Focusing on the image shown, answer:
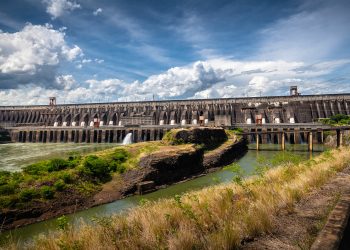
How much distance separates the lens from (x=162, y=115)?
81562 millimetres

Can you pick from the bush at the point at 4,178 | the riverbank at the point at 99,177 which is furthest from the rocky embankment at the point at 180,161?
the bush at the point at 4,178

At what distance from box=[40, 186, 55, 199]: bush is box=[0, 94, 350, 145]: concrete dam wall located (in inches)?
1694

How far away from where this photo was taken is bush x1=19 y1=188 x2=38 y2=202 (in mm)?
17359

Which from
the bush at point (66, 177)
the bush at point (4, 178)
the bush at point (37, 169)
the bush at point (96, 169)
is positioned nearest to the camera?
the bush at point (4, 178)

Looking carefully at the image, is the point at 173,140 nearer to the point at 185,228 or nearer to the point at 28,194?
the point at 28,194

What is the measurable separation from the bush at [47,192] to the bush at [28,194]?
1.42 feet

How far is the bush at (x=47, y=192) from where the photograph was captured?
18312mm

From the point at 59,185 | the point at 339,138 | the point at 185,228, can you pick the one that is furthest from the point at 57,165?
the point at 339,138

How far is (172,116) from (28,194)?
63341 millimetres

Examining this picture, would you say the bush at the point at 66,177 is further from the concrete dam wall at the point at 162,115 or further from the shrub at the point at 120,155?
the concrete dam wall at the point at 162,115

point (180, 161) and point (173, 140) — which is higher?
point (173, 140)

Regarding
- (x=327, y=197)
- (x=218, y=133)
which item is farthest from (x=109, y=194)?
(x=218, y=133)

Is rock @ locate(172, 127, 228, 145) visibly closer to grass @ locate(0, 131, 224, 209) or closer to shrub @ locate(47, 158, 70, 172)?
grass @ locate(0, 131, 224, 209)

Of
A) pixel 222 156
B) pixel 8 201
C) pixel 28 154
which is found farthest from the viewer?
pixel 28 154
